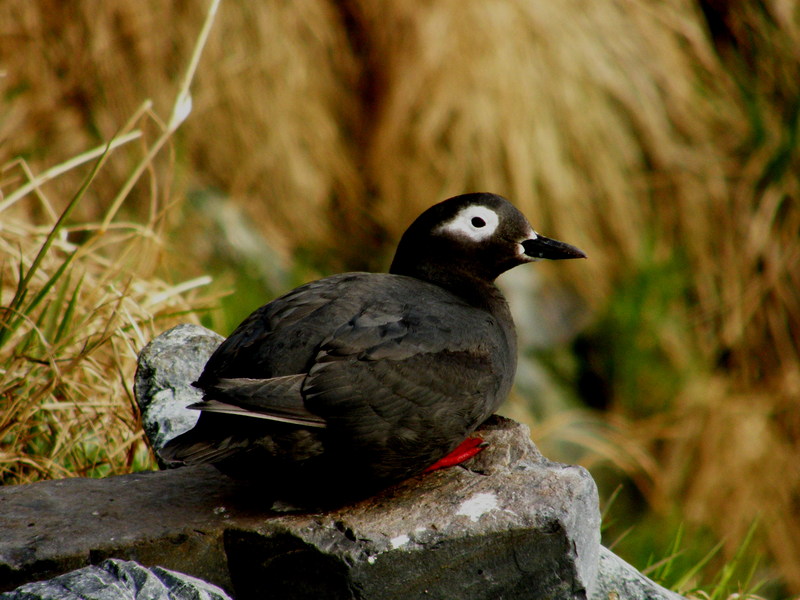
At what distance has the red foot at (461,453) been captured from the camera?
115 inches

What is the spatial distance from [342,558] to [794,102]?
5.68 meters

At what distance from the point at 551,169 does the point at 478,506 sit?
444cm

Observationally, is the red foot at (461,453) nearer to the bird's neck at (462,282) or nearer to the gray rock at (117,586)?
the bird's neck at (462,282)

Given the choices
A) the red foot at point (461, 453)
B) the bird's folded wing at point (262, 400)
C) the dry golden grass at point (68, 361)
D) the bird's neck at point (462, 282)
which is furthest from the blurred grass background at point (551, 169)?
the bird's folded wing at point (262, 400)

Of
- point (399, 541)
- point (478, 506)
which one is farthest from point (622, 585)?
point (399, 541)

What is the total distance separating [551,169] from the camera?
6.81 m

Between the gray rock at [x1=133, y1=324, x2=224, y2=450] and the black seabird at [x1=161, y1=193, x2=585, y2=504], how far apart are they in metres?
0.58

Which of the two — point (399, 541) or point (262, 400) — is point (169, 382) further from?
point (399, 541)

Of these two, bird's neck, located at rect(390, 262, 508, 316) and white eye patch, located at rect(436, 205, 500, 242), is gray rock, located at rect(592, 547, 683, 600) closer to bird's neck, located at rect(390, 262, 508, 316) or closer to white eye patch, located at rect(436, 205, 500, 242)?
bird's neck, located at rect(390, 262, 508, 316)

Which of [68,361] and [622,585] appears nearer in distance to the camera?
[622,585]

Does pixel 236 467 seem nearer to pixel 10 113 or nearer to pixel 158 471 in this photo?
pixel 158 471

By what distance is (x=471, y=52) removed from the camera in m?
6.65

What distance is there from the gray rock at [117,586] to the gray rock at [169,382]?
3.38ft

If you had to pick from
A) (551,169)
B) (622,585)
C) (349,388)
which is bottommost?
(622,585)
